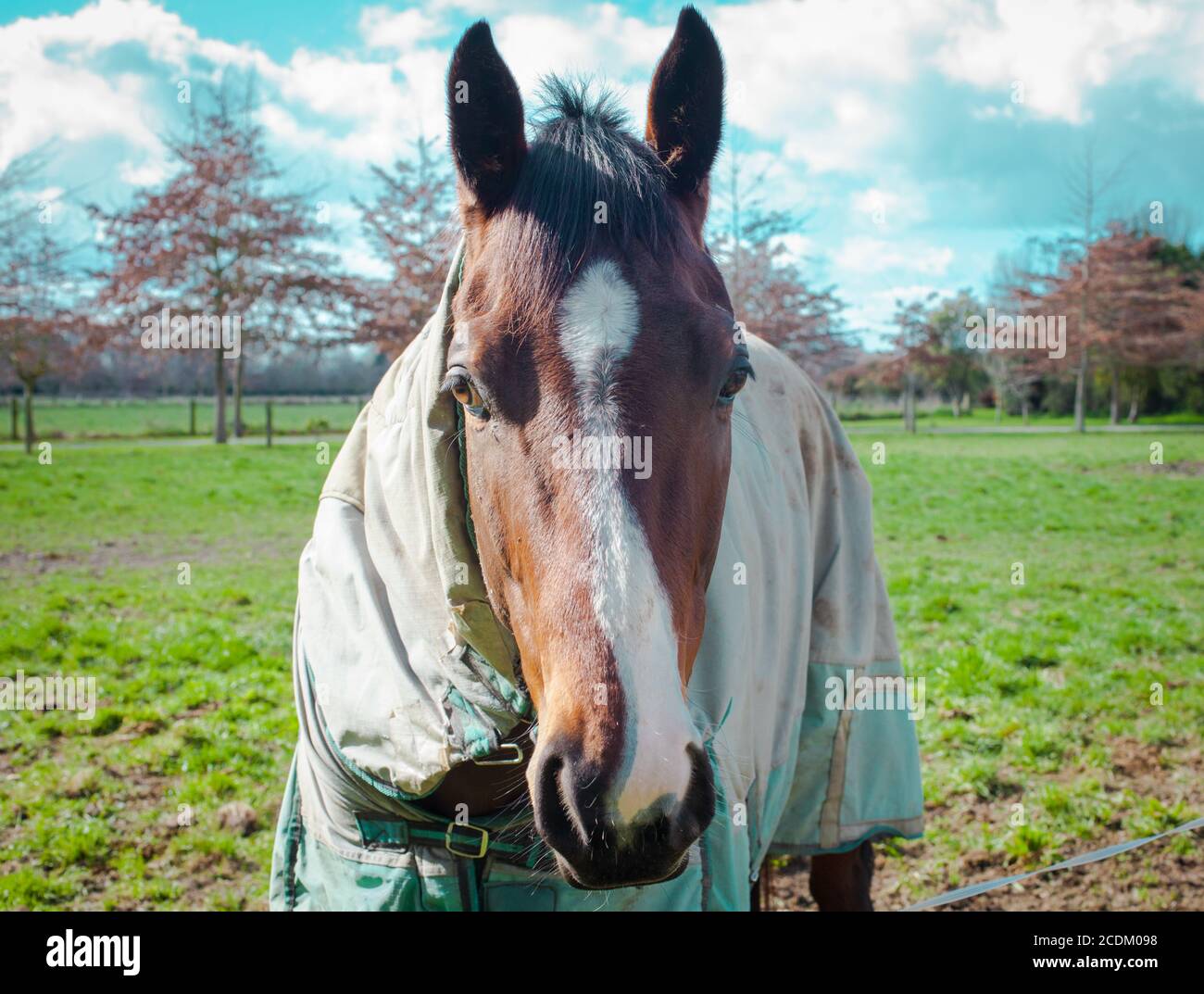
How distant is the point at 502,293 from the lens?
5.83 feet

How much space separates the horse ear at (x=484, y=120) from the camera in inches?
77.1

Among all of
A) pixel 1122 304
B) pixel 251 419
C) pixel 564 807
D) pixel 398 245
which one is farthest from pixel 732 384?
pixel 1122 304

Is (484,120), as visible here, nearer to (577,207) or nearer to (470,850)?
(577,207)

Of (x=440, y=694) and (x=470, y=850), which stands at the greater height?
(x=440, y=694)

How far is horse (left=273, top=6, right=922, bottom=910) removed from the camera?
143 centimetres

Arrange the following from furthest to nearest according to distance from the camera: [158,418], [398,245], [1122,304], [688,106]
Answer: [158,418] < [1122,304] < [398,245] < [688,106]

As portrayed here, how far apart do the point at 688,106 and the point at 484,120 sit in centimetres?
53

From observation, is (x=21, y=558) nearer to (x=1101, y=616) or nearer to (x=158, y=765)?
(x=158, y=765)

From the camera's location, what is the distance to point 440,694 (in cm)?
202

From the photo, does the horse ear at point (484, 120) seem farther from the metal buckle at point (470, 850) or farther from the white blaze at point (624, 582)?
the metal buckle at point (470, 850)

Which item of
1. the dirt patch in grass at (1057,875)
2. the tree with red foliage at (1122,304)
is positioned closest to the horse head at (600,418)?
the dirt patch in grass at (1057,875)

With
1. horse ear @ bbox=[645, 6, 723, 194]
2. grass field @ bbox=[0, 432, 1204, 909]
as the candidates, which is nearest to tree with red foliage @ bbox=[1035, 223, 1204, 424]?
grass field @ bbox=[0, 432, 1204, 909]
